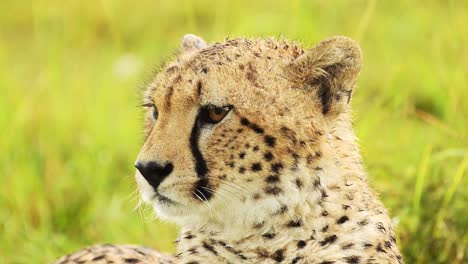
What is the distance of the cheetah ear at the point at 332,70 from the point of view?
2.84 m

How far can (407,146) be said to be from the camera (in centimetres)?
457

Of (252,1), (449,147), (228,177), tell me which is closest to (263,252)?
(228,177)

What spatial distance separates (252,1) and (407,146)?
361cm

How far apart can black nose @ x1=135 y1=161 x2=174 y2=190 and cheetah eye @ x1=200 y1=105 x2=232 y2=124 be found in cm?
17

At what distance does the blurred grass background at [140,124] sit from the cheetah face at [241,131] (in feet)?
1.87

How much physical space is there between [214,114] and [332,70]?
36 centimetres

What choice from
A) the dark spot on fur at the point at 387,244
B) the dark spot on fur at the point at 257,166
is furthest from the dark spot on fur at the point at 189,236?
the dark spot on fur at the point at 387,244

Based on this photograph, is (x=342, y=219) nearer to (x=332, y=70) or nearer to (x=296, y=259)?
(x=296, y=259)

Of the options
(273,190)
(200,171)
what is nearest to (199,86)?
(200,171)

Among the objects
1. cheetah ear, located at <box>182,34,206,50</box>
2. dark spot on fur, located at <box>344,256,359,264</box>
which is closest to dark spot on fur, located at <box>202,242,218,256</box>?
dark spot on fur, located at <box>344,256,359,264</box>

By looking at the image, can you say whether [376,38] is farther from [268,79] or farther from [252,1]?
[268,79]

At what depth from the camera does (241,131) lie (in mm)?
2744

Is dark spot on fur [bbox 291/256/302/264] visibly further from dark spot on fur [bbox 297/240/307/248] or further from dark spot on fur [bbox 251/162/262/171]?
dark spot on fur [bbox 251/162/262/171]

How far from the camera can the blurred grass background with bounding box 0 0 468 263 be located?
3.94m
